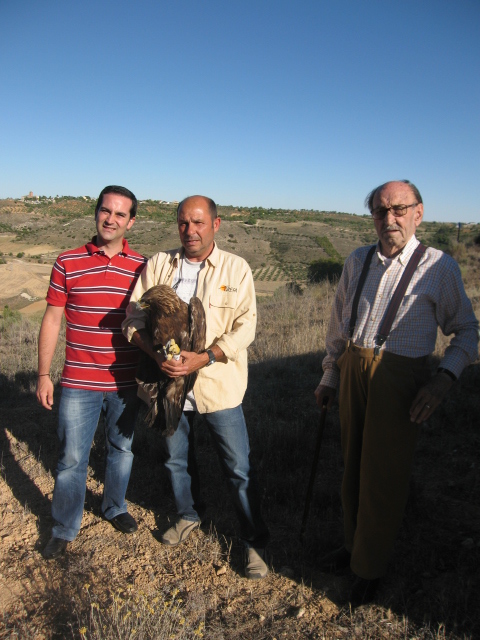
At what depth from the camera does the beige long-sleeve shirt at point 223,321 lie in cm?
288

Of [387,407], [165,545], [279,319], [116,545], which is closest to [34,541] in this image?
[116,545]

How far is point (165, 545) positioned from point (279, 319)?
26.0ft

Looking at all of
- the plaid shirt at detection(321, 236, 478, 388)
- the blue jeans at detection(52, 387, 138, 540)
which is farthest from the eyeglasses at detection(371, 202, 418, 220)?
the blue jeans at detection(52, 387, 138, 540)

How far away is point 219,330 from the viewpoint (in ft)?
9.67

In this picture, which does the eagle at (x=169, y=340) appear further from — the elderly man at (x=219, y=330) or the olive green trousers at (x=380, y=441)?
the olive green trousers at (x=380, y=441)

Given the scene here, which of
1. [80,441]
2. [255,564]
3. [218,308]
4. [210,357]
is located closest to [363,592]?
[255,564]

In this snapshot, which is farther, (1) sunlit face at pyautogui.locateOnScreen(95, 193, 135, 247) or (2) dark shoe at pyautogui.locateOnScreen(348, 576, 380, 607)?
(1) sunlit face at pyautogui.locateOnScreen(95, 193, 135, 247)

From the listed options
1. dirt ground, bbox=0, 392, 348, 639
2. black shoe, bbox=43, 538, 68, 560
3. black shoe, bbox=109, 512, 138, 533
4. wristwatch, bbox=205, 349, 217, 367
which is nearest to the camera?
dirt ground, bbox=0, 392, 348, 639

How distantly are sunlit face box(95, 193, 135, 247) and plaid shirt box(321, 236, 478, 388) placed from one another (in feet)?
5.80

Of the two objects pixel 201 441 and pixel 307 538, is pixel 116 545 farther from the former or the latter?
pixel 201 441

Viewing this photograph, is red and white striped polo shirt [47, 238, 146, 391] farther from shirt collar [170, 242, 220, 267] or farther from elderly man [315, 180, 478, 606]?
elderly man [315, 180, 478, 606]

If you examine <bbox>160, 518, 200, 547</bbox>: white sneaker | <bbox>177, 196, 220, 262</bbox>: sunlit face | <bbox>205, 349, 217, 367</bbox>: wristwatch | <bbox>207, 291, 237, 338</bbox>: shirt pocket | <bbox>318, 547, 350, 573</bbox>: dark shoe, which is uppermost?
<bbox>177, 196, 220, 262</bbox>: sunlit face

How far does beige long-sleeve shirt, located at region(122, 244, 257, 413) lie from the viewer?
2877 millimetres

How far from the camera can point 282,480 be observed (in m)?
4.18
